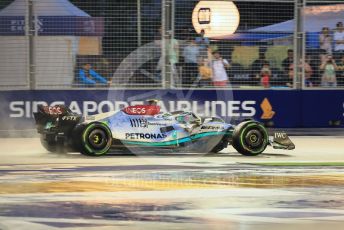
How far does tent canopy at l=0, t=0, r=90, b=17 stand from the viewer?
15.5 m

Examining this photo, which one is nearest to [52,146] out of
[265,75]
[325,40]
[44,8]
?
[44,8]

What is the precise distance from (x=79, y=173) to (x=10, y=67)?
21.8 ft

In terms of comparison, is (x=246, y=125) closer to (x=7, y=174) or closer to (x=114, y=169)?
(x=114, y=169)

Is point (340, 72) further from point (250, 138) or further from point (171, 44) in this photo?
point (250, 138)

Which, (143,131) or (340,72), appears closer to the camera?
(143,131)

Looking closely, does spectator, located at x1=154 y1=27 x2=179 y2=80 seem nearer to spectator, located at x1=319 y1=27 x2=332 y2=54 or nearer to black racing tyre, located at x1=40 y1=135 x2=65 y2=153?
spectator, located at x1=319 y1=27 x2=332 y2=54

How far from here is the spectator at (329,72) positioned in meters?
16.8

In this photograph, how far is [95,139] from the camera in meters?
11.6

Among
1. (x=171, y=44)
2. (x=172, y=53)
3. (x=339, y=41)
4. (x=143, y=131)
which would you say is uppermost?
(x=339, y=41)

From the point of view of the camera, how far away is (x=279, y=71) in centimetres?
1681

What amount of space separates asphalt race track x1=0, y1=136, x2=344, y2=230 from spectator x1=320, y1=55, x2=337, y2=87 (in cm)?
475

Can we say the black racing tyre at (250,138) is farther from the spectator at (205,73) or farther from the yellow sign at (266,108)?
the yellow sign at (266,108)

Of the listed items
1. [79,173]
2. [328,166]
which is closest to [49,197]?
[79,173]

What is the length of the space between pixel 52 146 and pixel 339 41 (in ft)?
25.5
